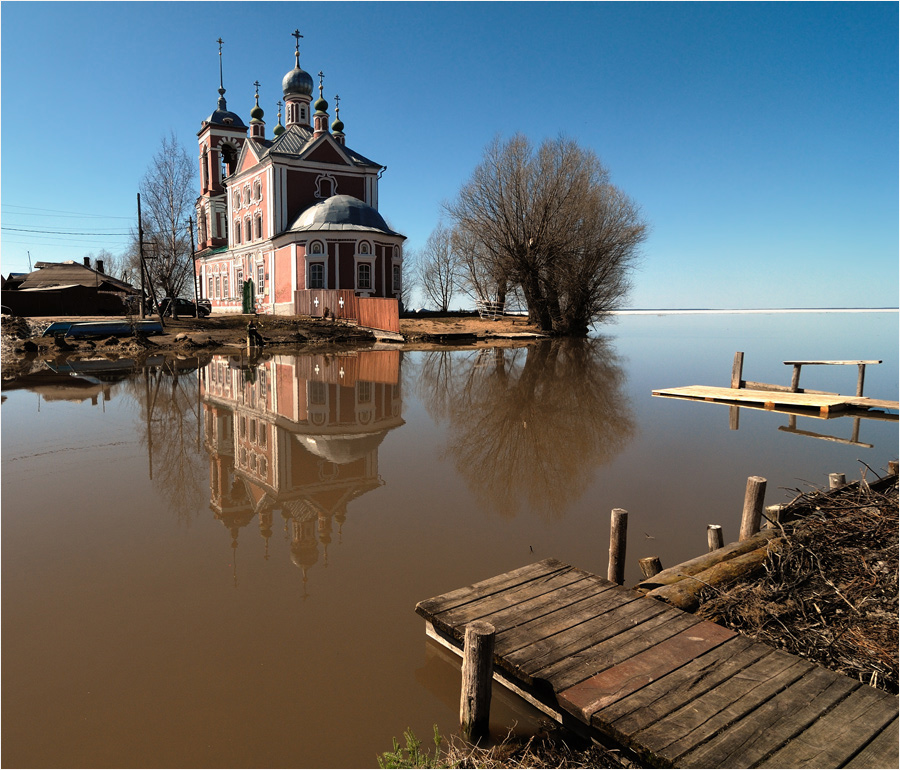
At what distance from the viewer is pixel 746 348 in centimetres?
3878

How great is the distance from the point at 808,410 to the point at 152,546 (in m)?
15.4

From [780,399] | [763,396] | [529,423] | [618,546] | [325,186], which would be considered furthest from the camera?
[325,186]

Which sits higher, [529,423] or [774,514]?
[774,514]

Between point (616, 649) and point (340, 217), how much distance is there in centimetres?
3522

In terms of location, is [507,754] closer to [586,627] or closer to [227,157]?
[586,627]

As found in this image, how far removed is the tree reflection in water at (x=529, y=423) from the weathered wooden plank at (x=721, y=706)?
3.56 metres

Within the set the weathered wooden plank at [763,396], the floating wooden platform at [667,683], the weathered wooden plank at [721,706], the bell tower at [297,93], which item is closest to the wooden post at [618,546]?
the floating wooden platform at [667,683]

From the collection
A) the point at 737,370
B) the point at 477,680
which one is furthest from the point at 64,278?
the point at 477,680

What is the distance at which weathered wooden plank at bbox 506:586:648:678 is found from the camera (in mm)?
4129

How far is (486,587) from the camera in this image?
5121 mm

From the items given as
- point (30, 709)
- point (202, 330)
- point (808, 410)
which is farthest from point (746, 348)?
point (30, 709)

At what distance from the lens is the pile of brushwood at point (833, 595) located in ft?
14.3

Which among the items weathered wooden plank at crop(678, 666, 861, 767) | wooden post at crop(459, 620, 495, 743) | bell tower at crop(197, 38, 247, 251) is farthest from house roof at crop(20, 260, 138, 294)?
weathered wooden plank at crop(678, 666, 861, 767)

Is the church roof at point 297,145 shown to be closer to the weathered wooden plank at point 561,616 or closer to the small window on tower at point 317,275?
the small window on tower at point 317,275
